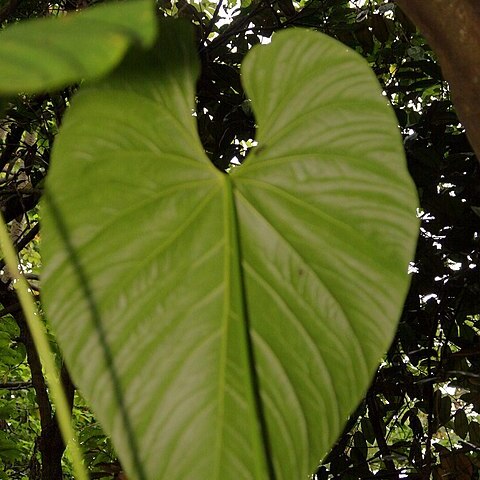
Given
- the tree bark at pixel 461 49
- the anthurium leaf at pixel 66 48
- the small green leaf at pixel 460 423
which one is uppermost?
the tree bark at pixel 461 49

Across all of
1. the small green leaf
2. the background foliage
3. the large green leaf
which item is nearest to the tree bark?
the large green leaf

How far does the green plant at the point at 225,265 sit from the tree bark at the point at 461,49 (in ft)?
0.17

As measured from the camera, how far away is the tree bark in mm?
444

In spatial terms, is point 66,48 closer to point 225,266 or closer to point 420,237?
point 225,266

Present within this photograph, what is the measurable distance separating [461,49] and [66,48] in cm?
35

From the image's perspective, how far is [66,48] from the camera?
183mm

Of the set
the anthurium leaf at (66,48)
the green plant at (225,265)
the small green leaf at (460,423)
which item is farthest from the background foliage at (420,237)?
the anthurium leaf at (66,48)

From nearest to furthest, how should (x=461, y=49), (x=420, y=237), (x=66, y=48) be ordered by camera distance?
(x=66, y=48) → (x=461, y=49) → (x=420, y=237)

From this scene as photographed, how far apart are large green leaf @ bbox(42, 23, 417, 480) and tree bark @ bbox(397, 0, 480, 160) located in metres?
0.05

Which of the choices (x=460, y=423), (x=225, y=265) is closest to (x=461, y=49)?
(x=225, y=265)

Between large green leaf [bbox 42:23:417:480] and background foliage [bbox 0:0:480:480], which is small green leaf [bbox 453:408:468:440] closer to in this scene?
background foliage [bbox 0:0:480:480]

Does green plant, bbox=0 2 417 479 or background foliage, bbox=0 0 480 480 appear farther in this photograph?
background foliage, bbox=0 0 480 480

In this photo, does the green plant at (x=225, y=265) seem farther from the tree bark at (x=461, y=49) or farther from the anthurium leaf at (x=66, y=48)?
the anthurium leaf at (x=66, y=48)

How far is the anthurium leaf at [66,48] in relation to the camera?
18 cm
